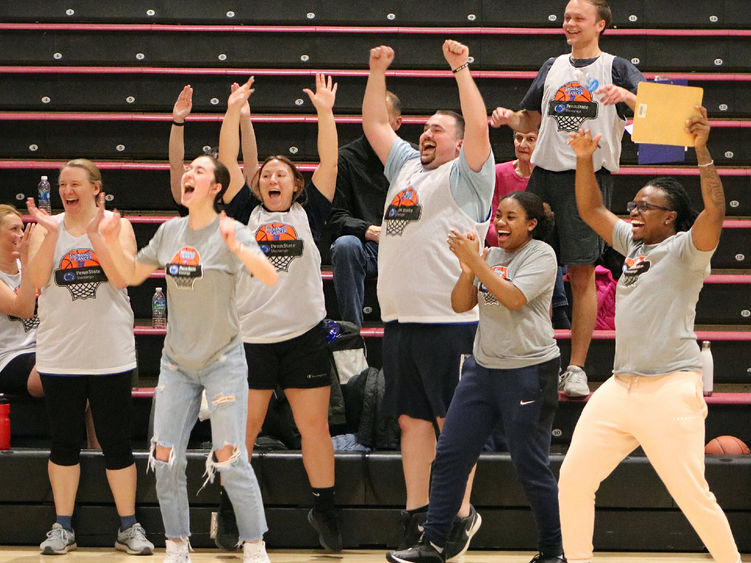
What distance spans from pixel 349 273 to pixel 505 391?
1.31m

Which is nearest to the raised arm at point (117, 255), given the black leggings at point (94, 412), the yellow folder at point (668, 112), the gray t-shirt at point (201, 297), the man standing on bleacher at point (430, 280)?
the gray t-shirt at point (201, 297)

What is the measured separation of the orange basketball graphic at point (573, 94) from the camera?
4125mm

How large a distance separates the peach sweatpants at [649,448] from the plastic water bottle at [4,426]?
2261 millimetres

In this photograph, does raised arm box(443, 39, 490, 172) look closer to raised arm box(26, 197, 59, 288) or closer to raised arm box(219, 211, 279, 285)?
raised arm box(219, 211, 279, 285)

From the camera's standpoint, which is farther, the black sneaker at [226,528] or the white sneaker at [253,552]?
the black sneaker at [226,528]

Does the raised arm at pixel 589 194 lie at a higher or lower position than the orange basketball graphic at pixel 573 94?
lower

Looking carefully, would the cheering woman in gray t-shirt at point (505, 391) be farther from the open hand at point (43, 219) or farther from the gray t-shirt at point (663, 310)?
the open hand at point (43, 219)

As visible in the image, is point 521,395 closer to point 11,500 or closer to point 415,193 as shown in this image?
point 415,193

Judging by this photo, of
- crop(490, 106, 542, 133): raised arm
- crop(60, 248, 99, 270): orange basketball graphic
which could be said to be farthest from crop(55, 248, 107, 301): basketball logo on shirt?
crop(490, 106, 542, 133): raised arm

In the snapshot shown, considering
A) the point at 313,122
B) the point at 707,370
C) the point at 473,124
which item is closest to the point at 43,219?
the point at 473,124

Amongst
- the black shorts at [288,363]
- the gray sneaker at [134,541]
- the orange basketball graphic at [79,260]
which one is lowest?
the gray sneaker at [134,541]

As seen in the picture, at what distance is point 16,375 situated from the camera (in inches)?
167

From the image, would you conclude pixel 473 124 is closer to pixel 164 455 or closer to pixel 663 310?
pixel 663 310

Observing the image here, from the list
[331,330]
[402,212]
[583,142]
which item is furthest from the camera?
[331,330]
